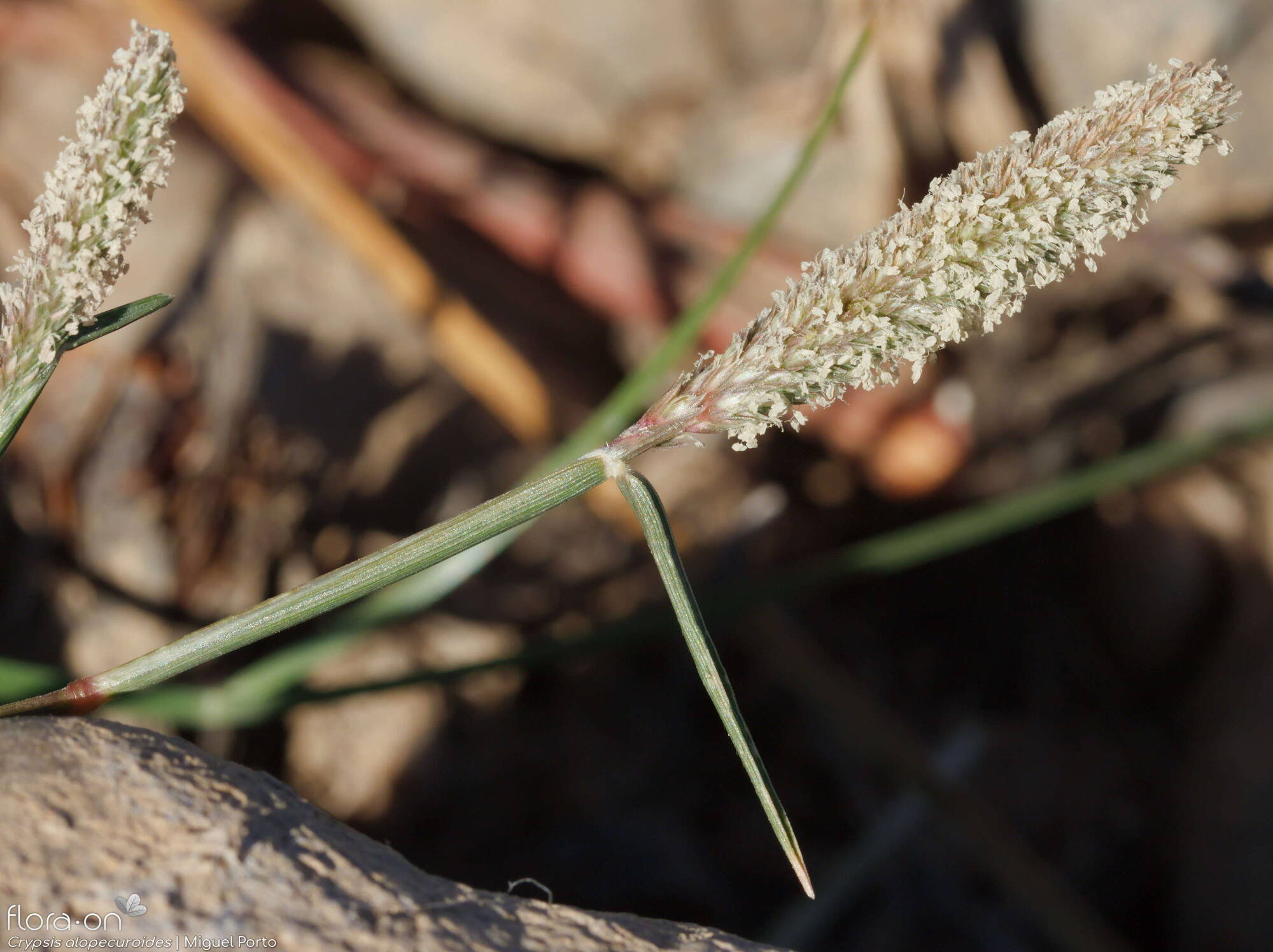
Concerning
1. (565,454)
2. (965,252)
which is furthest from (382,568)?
(565,454)

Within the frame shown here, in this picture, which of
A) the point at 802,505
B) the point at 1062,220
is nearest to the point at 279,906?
the point at 1062,220

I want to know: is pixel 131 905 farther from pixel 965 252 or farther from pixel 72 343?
pixel 965 252

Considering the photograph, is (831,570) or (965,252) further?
(831,570)

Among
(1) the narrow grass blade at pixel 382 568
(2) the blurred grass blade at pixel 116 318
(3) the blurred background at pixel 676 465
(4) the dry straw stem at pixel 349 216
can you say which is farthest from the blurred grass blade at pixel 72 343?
(4) the dry straw stem at pixel 349 216

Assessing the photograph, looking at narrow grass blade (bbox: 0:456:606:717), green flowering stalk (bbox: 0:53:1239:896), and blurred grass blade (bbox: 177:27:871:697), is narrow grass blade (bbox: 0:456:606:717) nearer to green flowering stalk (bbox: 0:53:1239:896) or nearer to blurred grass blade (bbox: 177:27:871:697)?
green flowering stalk (bbox: 0:53:1239:896)

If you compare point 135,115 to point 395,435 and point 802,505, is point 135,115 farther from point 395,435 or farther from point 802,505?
point 802,505

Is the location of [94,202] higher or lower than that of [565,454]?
lower
